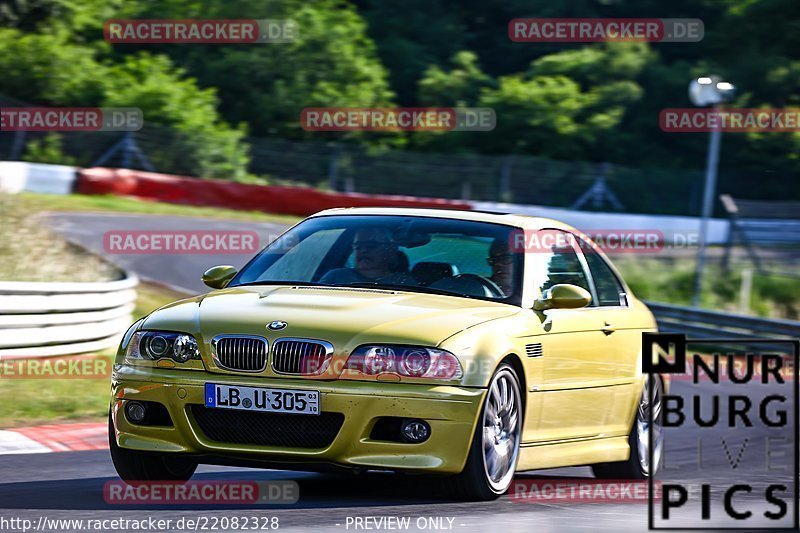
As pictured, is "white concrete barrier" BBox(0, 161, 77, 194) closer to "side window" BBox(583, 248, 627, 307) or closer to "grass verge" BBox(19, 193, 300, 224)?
"grass verge" BBox(19, 193, 300, 224)

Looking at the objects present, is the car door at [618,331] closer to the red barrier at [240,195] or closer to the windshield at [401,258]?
the windshield at [401,258]

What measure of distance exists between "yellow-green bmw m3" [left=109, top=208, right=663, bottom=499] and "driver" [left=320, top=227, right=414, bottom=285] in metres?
0.01

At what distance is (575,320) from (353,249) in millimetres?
1210

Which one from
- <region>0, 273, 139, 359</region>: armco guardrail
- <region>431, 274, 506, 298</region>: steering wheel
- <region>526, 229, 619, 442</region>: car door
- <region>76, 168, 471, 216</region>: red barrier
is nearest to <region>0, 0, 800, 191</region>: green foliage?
<region>76, 168, 471, 216</region>: red barrier

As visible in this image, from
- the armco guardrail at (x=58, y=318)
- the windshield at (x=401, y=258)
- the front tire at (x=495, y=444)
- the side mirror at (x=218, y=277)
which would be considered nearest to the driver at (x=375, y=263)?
the windshield at (x=401, y=258)

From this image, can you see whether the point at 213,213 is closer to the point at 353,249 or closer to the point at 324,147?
the point at 324,147

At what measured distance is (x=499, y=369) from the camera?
20.9 ft

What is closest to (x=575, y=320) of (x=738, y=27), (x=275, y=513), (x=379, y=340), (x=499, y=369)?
(x=499, y=369)

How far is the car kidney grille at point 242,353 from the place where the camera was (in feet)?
20.1

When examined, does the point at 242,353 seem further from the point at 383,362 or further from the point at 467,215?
the point at 467,215

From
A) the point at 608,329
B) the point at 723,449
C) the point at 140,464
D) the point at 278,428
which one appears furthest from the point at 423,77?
the point at 278,428

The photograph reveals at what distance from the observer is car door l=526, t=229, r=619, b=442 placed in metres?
6.98

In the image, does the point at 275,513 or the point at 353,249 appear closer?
the point at 275,513

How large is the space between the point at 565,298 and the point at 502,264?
437 millimetres
